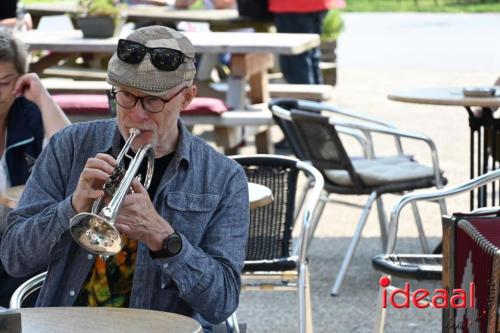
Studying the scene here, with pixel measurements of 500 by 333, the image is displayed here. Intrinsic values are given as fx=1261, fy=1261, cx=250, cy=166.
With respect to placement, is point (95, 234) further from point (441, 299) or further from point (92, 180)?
point (441, 299)

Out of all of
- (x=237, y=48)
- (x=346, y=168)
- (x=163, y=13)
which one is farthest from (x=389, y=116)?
(x=346, y=168)

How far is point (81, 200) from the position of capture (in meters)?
2.89

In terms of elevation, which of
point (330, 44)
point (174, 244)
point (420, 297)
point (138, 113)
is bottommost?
point (330, 44)

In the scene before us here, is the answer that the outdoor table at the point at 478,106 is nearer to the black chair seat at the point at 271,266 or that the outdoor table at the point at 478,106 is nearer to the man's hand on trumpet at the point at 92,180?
the black chair seat at the point at 271,266

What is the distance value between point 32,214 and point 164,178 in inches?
13.3

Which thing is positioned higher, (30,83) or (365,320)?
(30,83)

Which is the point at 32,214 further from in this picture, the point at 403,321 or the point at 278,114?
the point at 278,114

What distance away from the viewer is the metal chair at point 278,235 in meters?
4.56

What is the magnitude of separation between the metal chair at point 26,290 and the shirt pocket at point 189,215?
0.49 metres

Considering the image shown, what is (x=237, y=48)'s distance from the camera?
8.53m

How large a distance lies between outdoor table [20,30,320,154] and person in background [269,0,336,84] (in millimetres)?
533

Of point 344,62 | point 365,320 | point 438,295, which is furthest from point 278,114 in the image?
point 344,62

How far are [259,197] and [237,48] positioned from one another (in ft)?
14.9

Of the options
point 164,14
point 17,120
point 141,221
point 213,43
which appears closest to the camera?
point 141,221
